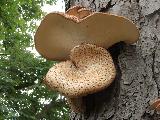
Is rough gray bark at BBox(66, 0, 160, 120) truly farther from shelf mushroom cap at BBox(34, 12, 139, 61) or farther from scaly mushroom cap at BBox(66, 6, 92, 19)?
scaly mushroom cap at BBox(66, 6, 92, 19)

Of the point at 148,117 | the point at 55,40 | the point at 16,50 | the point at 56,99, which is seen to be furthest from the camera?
the point at 16,50

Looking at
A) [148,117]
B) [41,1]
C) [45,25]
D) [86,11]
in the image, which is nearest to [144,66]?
[148,117]

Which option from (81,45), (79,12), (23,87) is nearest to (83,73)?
(81,45)

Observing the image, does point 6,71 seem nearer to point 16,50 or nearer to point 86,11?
point 16,50

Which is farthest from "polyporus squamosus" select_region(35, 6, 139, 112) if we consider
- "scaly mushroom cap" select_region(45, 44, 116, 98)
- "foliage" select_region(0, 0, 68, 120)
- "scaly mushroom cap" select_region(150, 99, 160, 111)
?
"foliage" select_region(0, 0, 68, 120)

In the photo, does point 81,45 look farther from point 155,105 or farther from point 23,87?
point 23,87

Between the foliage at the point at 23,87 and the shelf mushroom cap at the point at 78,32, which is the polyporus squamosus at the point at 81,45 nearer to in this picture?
the shelf mushroom cap at the point at 78,32

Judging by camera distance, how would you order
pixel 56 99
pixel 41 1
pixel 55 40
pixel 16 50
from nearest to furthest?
pixel 55 40
pixel 56 99
pixel 16 50
pixel 41 1

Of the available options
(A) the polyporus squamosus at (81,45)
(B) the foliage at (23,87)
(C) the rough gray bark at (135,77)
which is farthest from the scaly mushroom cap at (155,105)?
(B) the foliage at (23,87)
